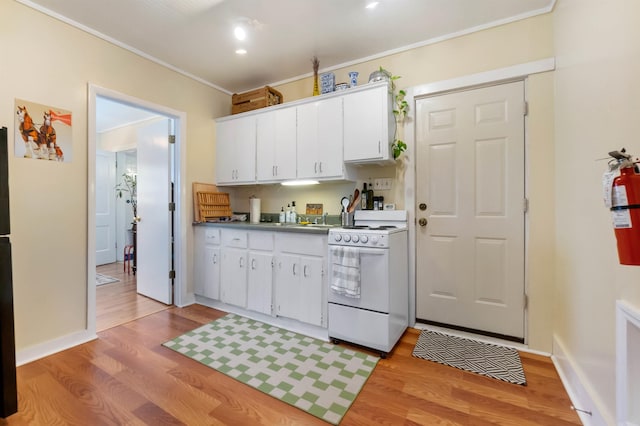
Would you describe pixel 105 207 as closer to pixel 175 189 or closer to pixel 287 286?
pixel 175 189

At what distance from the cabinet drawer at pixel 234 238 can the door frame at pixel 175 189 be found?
57 cm

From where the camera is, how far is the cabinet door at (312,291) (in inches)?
96.0

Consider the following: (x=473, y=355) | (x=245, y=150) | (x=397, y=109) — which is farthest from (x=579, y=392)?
(x=245, y=150)

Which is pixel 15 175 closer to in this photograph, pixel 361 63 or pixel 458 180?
pixel 361 63

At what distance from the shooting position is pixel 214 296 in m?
3.15

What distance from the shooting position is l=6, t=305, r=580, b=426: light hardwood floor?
59.6 inches

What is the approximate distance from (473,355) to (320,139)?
231 cm

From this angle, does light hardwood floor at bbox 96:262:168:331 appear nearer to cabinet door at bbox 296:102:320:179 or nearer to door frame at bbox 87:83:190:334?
door frame at bbox 87:83:190:334

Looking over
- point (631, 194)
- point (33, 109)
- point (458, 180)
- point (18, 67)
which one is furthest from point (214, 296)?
point (631, 194)

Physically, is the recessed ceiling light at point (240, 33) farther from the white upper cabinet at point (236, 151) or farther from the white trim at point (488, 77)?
the white trim at point (488, 77)

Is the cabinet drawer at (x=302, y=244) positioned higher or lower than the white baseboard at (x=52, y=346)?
higher

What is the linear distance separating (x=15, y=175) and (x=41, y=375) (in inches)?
57.8

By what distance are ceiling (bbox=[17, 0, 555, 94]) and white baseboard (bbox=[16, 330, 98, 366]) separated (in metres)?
2.64

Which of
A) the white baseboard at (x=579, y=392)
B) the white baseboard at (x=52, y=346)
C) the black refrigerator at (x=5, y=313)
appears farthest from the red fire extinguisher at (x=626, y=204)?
the white baseboard at (x=52, y=346)
